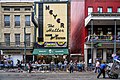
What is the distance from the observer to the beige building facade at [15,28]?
5850 cm

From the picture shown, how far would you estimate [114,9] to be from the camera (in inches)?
2117

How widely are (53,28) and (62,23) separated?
5.58 feet

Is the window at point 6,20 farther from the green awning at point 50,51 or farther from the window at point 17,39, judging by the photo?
the green awning at point 50,51

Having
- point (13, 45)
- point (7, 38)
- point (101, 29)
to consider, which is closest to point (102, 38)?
point (101, 29)

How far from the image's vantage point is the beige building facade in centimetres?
5850

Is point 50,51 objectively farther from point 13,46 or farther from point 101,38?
point 101,38

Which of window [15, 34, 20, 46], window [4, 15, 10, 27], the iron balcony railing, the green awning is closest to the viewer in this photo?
the iron balcony railing

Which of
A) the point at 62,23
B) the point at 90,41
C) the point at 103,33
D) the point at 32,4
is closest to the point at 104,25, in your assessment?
the point at 103,33

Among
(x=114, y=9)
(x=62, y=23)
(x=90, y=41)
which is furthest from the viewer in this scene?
(x=62, y=23)

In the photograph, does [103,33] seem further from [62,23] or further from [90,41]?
[62,23]

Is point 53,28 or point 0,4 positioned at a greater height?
point 0,4

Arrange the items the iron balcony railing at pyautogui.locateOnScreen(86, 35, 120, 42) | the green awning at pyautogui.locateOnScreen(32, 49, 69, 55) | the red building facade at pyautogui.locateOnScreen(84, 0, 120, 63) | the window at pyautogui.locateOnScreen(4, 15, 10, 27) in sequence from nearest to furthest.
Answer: the red building facade at pyautogui.locateOnScreen(84, 0, 120, 63) < the iron balcony railing at pyautogui.locateOnScreen(86, 35, 120, 42) < the green awning at pyautogui.locateOnScreen(32, 49, 69, 55) < the window at pyautogui.locateOnScreen(4, 15, 10, 27)

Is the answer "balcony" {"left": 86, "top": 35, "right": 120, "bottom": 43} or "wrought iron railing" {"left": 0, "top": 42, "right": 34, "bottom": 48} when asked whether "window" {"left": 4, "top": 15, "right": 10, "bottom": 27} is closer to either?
"wrought iron railing" {"left": 0, "top": 42, "right": 34, "bottom": 48}

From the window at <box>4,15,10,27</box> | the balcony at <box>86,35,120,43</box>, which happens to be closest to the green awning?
the window at <box>4,15,10,27</box>
